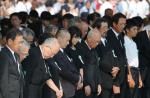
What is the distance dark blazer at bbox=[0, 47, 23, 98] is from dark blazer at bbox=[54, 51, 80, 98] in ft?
3.74

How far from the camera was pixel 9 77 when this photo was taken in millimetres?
8297

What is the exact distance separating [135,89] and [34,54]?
3.32 meters

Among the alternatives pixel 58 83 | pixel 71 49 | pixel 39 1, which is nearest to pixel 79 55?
pixel 71 49

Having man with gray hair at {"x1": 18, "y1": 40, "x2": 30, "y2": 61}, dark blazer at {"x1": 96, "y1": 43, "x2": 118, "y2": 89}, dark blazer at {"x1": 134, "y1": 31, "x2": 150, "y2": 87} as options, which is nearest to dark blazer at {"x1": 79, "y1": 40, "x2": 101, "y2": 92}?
dark blazer at {"x1": 96, "y1": 43, "x2": 118, "y2": 89}

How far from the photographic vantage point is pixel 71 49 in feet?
33.2

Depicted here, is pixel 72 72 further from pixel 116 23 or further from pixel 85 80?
pixel 116 23

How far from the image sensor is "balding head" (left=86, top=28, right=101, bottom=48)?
398 inches

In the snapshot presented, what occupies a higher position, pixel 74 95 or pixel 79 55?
pixel 79 55

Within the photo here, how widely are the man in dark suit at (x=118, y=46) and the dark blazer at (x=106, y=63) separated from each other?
0.50 feet

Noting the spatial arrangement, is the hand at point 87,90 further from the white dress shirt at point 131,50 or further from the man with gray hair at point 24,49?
the man with gray hair at point 24,49

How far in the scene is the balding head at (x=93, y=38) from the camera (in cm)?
1011

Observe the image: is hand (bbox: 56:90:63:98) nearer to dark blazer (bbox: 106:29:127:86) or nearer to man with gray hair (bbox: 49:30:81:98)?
man with gray hair (bbox: 49:30:81:98)

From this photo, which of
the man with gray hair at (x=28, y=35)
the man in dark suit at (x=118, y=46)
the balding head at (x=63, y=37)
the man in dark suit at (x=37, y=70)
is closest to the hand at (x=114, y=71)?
the man in dark suit at (x=118, y=46)

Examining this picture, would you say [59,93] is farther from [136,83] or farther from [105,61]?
[136,83]
